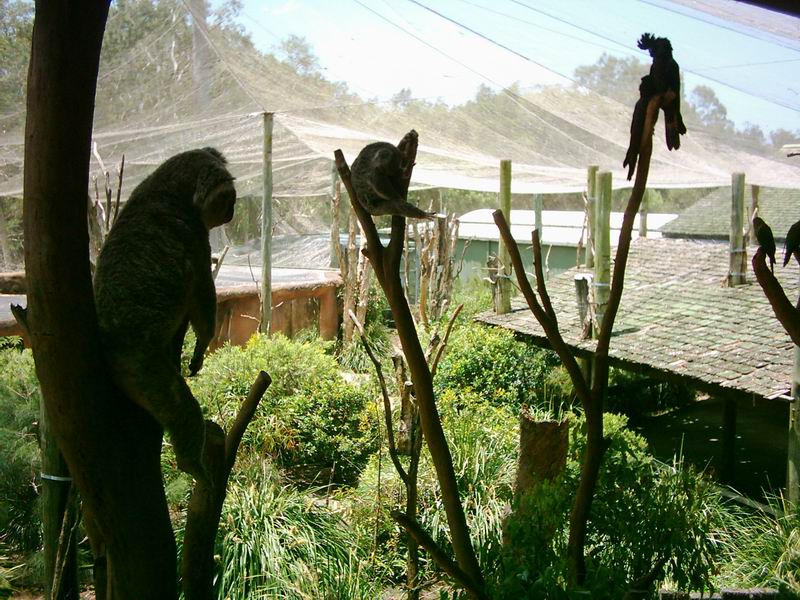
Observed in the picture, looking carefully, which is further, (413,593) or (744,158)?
(744,158)

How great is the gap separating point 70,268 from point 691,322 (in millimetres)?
7955

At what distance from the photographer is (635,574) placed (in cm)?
260

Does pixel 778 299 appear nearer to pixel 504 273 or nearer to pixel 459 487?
pixel 459 487

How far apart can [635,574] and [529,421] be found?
0.80m

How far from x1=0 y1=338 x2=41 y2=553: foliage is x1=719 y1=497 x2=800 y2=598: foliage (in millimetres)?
4370

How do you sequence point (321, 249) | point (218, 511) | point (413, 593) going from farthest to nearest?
point (321, 249), point (413, 593), point (218, 511)

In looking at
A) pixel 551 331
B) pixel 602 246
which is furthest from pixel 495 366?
pixel 551 331

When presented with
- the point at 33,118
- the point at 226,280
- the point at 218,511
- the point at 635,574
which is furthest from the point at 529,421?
the point at 226,280

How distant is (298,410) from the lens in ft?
21.4

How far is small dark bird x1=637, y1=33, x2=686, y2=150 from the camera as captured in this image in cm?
149

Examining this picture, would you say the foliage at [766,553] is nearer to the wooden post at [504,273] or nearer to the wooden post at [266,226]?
the wooden post at [504,273]

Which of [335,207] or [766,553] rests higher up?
[335,207]

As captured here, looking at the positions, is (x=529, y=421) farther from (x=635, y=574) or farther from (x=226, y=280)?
(x=226, y=280)

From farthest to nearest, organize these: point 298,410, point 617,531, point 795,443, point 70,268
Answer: point 298,410 → point 795,443 → point 617,531 → point 70,268
